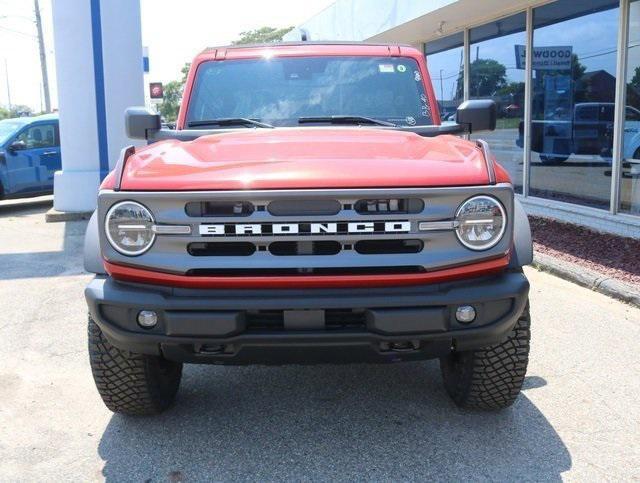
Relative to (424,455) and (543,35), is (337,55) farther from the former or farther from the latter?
(543,35)

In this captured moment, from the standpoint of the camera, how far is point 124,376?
127 inches

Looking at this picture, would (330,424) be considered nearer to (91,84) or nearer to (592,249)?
(592,249)

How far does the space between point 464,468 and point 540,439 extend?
1.67 feet

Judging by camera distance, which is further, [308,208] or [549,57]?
[549,57]

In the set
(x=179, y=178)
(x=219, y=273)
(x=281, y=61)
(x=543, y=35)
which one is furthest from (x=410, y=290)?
(x=543, y=35)

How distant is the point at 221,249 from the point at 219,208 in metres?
0.17

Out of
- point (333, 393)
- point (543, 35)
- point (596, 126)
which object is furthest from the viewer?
point (543, 35)

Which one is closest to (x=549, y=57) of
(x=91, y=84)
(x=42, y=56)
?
(x=91, y=84)

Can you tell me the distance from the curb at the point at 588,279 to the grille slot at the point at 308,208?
12.0 feet

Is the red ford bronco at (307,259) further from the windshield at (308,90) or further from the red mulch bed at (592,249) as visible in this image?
the red mulch bed at (592,249)

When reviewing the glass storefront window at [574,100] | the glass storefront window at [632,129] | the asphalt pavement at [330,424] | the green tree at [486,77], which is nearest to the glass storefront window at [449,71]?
the green tree at [486,77]

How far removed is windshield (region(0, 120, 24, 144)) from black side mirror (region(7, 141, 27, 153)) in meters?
0.15

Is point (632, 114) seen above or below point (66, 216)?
above

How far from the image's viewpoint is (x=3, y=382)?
13.4 ft
